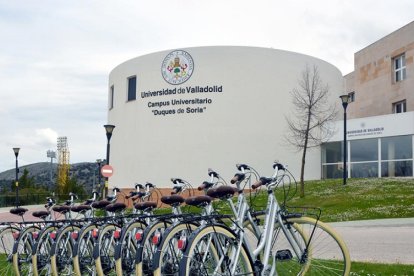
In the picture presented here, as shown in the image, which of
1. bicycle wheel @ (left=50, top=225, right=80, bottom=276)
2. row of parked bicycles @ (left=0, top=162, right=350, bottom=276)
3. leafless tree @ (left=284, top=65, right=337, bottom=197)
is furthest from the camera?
leafless tree @ (left=284, top=65, right=337, bottom=197)

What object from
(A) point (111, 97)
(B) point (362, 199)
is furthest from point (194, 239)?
(A) point (111, 97)

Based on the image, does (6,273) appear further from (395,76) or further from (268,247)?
(395,76)

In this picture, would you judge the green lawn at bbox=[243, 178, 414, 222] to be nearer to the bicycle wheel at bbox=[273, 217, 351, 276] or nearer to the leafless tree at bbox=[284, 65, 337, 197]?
the leafless tree at bbox=[284, 65, 337, 197]

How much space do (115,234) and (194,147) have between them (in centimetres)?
2763

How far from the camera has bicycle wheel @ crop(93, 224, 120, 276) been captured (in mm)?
5820

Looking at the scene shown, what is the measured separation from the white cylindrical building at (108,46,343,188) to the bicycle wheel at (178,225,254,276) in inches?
Answer: 1101

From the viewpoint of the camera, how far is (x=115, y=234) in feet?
18.8

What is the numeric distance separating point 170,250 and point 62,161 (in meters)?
81.2

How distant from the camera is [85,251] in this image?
6.27 m

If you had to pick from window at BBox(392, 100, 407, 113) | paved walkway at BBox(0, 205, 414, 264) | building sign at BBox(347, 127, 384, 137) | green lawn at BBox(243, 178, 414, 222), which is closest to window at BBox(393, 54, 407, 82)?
window at BBox(392, 100, 407, 113)

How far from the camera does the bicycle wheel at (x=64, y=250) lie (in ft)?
21.1

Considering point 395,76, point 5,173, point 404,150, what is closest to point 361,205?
point 404,150

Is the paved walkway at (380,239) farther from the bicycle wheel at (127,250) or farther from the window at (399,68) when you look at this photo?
the window at (399,68)

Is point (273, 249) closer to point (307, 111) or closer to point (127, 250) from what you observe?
point (127, 250)
